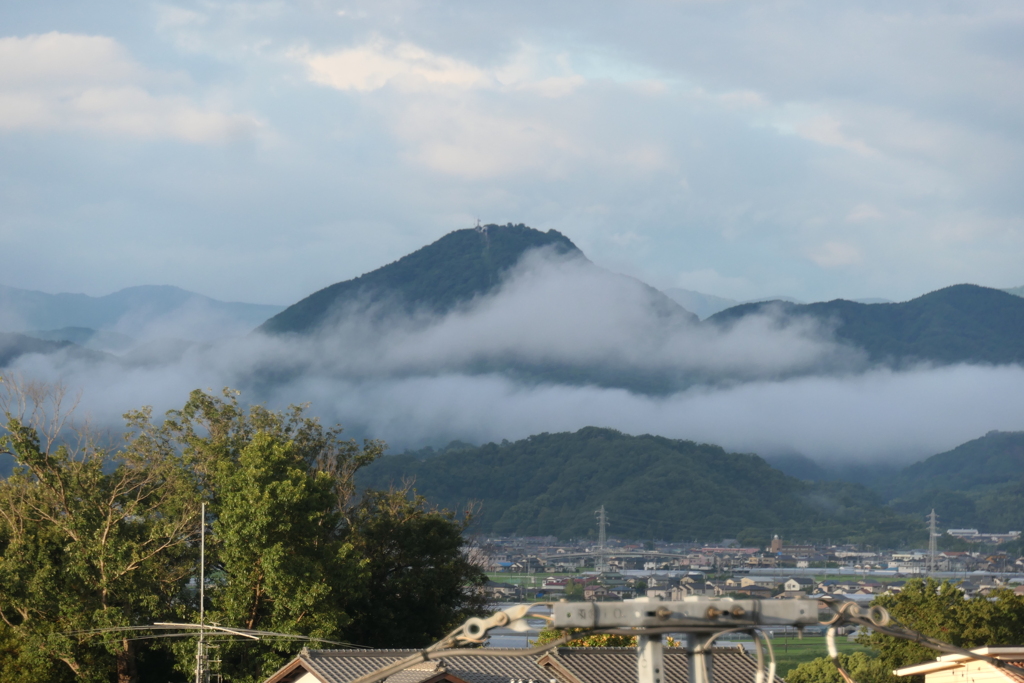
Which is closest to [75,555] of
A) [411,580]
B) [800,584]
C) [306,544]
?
[306,544]

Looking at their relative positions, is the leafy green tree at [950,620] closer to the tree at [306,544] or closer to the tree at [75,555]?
the tree at [306,544]

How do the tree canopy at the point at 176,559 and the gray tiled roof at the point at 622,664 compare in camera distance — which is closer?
the gray tiled roof at the point at 622,664

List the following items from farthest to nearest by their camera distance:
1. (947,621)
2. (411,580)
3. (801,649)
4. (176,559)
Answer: (801,649) < (947,621) < (411,580) < (176,559)

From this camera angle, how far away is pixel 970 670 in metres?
26.2

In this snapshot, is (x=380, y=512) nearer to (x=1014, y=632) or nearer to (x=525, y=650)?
(x=1014, y=632)

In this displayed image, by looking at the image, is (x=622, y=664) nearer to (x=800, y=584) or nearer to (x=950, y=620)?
(x=950, y=620)

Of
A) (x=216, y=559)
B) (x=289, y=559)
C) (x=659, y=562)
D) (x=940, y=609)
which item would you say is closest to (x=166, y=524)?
(x=216, y=559)

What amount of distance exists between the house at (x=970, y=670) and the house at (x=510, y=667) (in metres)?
4.34

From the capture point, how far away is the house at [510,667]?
27219 millimetres

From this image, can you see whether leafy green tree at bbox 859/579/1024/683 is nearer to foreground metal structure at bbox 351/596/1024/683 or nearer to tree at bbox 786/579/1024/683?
tree at bbox 786/579/1024/683

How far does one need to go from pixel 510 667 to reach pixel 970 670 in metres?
11.2

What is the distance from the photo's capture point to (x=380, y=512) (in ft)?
170

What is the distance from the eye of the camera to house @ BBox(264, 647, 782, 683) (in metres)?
27.2

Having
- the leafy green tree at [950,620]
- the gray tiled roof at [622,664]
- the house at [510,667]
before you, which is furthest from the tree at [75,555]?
the leafy green tree at [950,620]
